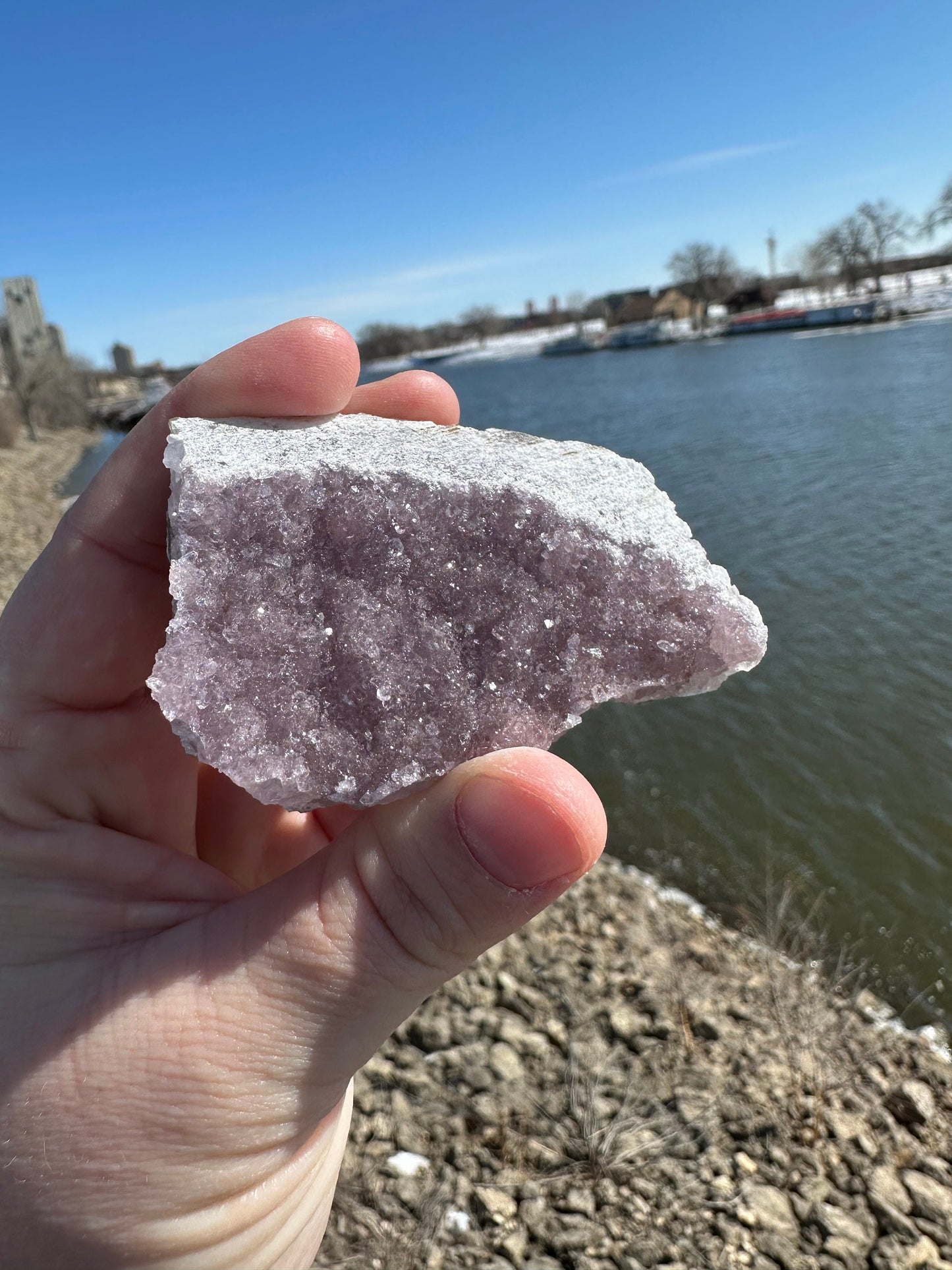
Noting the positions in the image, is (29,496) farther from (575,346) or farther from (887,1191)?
(575,346)

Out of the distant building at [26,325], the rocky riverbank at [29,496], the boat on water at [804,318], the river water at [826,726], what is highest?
the distant building at [26,325]

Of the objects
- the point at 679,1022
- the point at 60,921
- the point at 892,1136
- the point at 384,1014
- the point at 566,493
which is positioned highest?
the point at 566,493

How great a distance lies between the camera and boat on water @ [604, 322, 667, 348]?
5791cm

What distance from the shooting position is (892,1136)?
355 cm

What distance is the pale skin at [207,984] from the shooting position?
154cm

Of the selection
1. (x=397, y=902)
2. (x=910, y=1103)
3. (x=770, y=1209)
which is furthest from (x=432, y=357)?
(x=397, y=902)

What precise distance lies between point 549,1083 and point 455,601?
268cm

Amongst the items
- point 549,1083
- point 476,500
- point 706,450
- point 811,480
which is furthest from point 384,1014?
point 706,450

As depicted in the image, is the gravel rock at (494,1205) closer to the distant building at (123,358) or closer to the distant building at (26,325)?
the distant building at (26,325)

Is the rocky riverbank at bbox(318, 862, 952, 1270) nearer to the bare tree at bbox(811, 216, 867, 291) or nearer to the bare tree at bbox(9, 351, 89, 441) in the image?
the bare tree at bbox(9, 351, 89, 441)

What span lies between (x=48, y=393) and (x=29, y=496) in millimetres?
24711

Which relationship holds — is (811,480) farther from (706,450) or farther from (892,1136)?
(892,1136)

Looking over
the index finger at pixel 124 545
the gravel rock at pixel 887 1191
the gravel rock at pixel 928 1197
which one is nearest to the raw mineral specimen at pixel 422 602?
the index finger at pixel 124 545

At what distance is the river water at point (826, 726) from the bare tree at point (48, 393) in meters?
32.1
